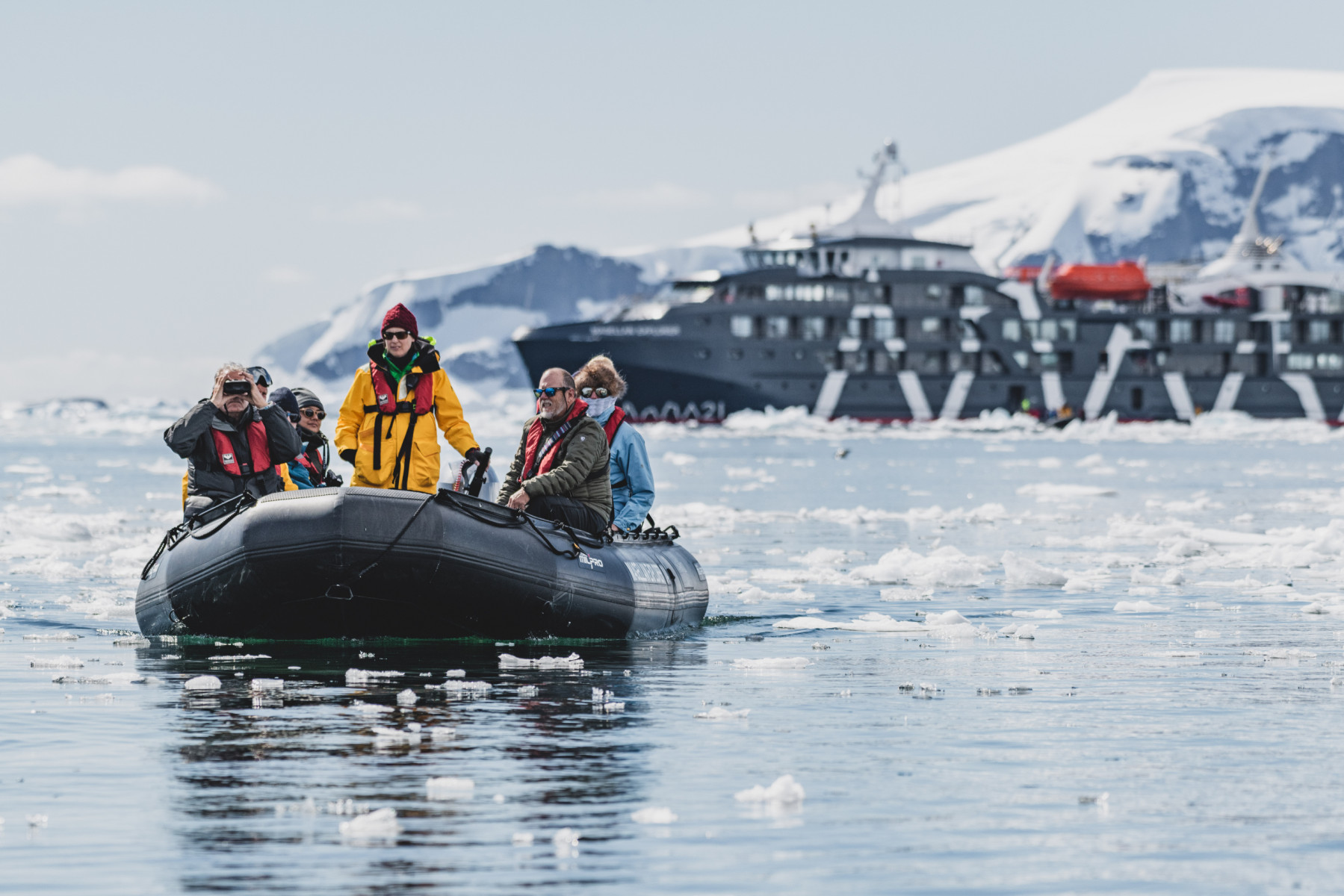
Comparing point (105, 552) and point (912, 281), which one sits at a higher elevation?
point (912, 281)

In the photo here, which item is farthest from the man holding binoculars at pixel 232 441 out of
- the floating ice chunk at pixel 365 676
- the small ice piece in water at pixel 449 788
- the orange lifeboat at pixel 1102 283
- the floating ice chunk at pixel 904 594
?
the orange lifeboat at pixel 1102 283

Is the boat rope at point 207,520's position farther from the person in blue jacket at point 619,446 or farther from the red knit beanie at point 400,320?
the person in blue jacket at point 619,446

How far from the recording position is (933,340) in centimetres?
8850

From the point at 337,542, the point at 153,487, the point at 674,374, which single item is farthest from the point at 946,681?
the point at 674,374

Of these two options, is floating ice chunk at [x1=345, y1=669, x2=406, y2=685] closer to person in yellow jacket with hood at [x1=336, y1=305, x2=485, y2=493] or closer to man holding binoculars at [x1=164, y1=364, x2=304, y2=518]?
person in yellow jacket with hood at [x1=336, y1=305, x2=485, y2=493]

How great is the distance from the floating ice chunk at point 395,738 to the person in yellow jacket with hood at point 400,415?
108 inches

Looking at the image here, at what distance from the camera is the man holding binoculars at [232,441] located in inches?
464

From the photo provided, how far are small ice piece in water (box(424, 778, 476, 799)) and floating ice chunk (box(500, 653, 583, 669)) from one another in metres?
3.88

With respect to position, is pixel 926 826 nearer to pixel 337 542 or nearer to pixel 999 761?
pixel 999 761

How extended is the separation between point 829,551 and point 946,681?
984 centimetres

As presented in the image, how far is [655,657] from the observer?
11.9m

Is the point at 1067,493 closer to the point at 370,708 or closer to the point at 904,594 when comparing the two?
the point at 904,594

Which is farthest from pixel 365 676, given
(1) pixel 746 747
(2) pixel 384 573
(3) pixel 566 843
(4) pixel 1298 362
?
(4) pixel 1298 362

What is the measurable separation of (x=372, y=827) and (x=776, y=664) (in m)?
5.33
